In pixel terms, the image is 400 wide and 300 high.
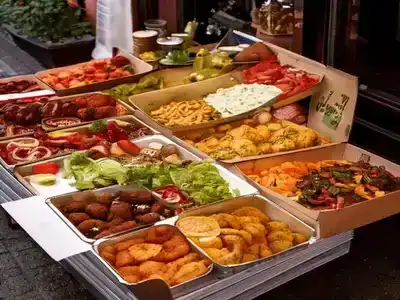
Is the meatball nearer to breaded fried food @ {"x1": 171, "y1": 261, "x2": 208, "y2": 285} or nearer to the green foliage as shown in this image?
breaded fried food @ {"x1": 171, "y1": 261, "x2": 208, "y2": 285}

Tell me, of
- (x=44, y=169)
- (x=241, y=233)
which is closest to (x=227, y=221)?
(x=241, y=233)

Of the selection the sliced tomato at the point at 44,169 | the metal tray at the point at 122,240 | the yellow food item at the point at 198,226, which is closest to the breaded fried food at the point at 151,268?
the metal tray at the point at 122,240

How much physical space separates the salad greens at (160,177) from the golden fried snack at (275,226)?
0.28m

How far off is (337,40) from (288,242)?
85.2 inches

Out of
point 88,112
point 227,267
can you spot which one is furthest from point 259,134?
point 227,267

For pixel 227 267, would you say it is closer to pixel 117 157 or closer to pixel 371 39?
pixel 117 157

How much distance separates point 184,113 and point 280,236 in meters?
1.50

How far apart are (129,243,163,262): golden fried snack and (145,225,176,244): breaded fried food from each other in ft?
0.14

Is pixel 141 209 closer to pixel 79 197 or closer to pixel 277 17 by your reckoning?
pixel 79 197

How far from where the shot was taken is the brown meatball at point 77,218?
10.00 ft

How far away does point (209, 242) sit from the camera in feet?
9.41

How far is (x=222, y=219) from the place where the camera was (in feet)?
9.94

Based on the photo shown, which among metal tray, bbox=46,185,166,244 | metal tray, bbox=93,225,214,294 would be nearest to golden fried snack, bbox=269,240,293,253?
metal tray, bbox=93,225,214,294

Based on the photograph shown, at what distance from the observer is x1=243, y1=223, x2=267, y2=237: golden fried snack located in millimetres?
2949
